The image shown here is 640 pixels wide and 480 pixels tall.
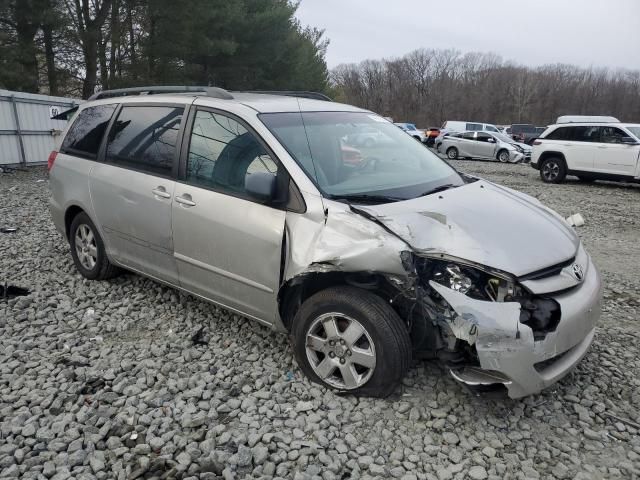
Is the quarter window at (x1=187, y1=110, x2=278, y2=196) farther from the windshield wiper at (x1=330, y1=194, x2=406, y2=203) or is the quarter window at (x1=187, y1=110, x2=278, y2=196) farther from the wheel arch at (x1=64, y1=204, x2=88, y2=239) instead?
the wheel arch at (x1=64, y1=204, x2=88, y2=239)

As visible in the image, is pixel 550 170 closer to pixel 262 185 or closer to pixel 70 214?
pixel 70 214

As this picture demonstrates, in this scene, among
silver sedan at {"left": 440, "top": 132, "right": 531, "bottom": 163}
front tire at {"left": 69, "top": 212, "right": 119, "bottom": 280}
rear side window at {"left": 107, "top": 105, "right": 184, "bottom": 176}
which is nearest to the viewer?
rear side window at {"left": 107, "top": 105, "right": 184, "bottom": 176}

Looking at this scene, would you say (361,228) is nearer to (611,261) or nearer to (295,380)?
(295,380)

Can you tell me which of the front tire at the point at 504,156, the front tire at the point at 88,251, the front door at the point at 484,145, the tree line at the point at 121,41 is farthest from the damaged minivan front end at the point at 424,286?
the front door at the point at 484,145

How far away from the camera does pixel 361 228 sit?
281 centimetres

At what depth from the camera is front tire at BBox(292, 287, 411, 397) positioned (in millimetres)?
2752

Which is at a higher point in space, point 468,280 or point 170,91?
point 170,91

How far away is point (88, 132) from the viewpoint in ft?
15.0

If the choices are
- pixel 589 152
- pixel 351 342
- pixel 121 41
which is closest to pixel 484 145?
pixel 589 152

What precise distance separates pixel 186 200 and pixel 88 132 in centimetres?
174

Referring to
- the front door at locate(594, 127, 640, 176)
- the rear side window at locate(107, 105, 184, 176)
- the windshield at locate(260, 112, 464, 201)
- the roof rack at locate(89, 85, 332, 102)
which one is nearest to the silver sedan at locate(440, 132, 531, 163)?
the front door at locate(594, 127, 640, 176)

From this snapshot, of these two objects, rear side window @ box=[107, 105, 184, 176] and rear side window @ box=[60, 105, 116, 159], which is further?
rear side window @ box=[60, 105, 116, 159]

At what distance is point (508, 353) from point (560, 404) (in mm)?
801

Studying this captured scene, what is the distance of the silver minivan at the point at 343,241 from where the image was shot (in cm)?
266
